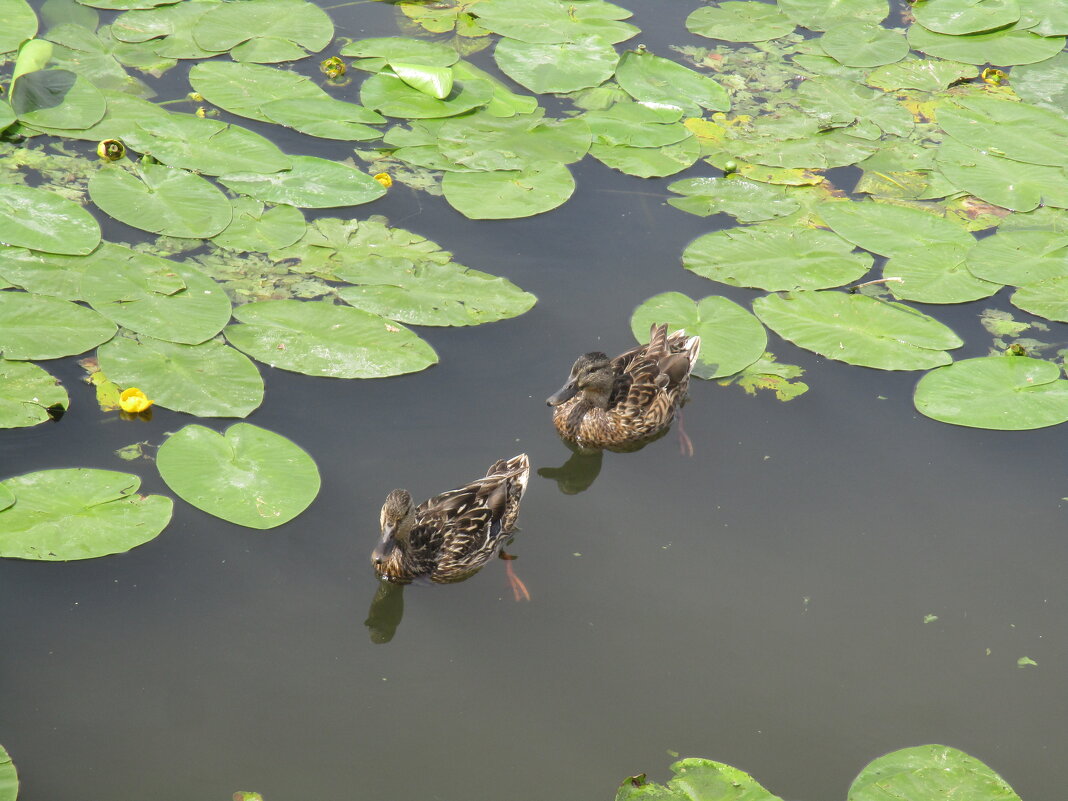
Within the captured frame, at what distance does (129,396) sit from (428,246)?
2903 mm

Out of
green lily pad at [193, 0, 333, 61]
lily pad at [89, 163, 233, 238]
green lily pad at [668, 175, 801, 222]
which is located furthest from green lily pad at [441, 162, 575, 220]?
green lily pad at [193, 0, 333, 61]

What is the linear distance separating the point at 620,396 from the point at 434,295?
1821 mm

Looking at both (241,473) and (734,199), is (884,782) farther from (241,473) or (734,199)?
(734,199)

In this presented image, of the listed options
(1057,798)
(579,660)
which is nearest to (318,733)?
(579,660)

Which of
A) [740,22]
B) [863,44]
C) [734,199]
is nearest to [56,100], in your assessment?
[734,199]

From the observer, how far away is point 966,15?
40.9 feet

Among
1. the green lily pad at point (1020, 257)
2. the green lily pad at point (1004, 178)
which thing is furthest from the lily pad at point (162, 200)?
the green lily pad at point (1004, 178)

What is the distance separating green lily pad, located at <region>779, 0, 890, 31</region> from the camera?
12.6 metres

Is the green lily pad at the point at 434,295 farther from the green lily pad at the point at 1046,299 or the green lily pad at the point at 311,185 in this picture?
the green lily pad at the point at 1046,299

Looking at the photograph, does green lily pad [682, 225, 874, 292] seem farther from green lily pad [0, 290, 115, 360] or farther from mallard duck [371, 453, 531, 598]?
green lily pad [0, 290, 115, 360]

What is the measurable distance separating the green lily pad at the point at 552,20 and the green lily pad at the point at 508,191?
8.86 feet

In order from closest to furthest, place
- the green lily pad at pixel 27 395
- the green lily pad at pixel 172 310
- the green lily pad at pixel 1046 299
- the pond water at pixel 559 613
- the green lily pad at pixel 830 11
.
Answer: the pond water at pixel 559 613 → the green lily pad at pixel 27 395 → the green lily pad at pixel 172 310 → the green lily pad at pixel 1046 299 → the green lily pad at pixel 830 11

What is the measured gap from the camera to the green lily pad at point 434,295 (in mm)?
8211

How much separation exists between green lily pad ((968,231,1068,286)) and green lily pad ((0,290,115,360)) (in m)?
7.31
